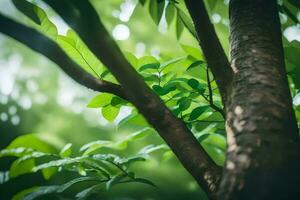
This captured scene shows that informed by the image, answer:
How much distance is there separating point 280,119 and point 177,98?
0.40 meters

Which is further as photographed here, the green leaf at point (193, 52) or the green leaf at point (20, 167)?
the green leaf at point (20, 167)

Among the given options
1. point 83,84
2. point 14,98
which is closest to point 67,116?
point 14,98

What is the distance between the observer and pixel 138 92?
1.89 feet

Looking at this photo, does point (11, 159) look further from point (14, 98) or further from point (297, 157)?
point (297, 157)

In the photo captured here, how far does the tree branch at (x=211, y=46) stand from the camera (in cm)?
64

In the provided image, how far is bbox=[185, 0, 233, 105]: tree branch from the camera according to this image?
2.10 feet

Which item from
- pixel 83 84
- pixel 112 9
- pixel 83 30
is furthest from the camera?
pixel 112 9

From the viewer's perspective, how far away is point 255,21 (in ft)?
2.34

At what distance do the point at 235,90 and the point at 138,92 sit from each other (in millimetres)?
186

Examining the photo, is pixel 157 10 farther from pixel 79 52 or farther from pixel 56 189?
pixel 56 189

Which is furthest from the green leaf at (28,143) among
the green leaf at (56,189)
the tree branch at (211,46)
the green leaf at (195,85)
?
the tree branch at (211,46)

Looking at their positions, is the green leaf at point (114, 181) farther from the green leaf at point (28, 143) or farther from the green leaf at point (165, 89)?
the green leaf at point (28, 143)

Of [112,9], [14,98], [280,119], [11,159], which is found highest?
[112,9]

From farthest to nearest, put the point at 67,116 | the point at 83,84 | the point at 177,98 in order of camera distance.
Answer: the point at 67,116
the point at 177,98
the point at 83,84
